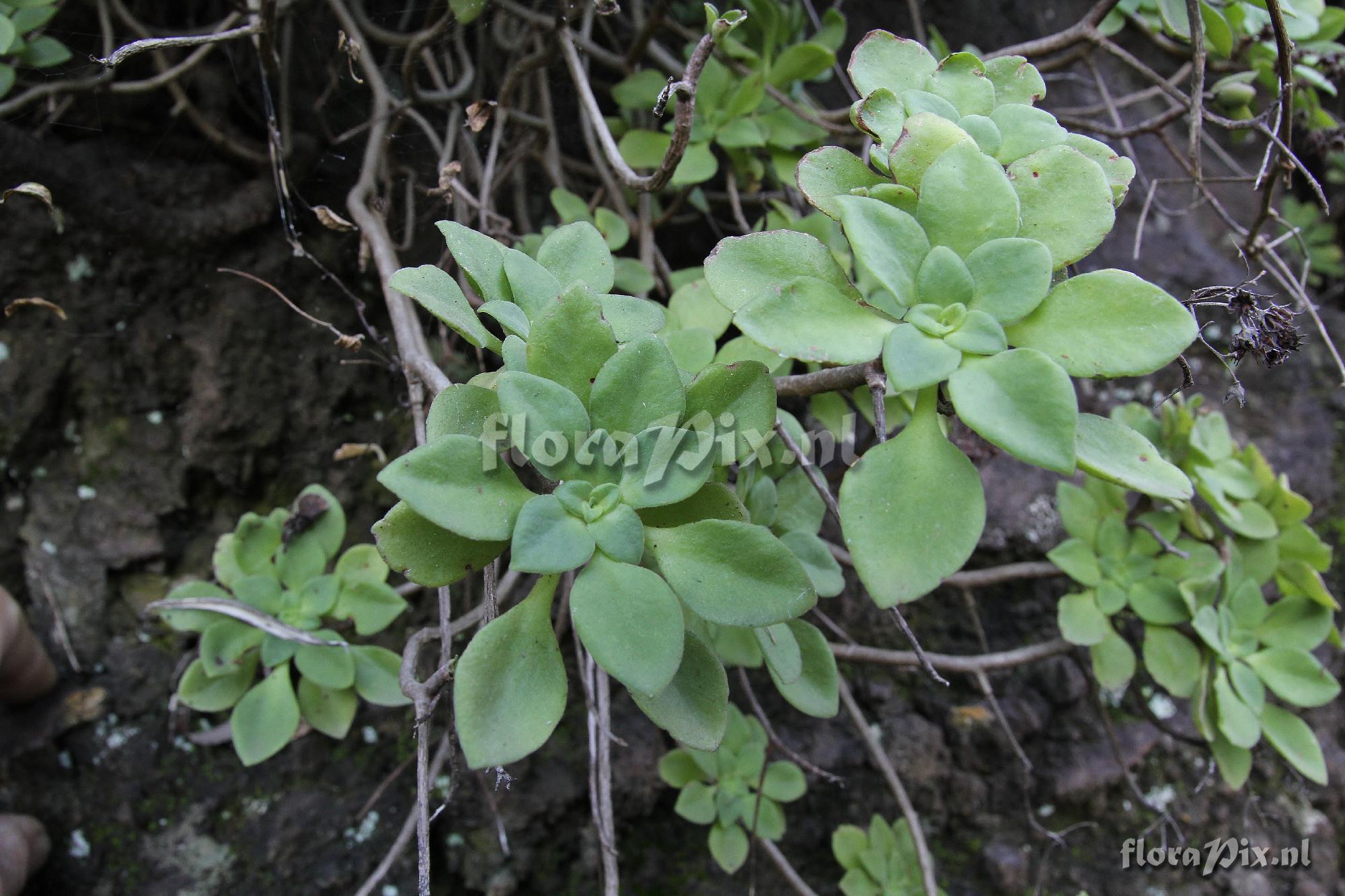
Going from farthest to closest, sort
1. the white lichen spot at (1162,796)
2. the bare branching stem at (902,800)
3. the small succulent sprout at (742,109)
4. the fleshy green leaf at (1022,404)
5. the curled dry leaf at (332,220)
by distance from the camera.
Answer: the white lichen spot at (1162,796), the small succulent sprout at (742,109), the bare branching stem at (902,800), the curled dry leaf at (332,220), the fleshy green leaf at (1022,404)

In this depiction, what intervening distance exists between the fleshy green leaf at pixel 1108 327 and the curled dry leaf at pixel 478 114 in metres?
0.72

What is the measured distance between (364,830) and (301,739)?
0.18 m

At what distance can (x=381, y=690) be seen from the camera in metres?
1.04

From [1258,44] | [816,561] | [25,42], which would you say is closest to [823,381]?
[816,561]

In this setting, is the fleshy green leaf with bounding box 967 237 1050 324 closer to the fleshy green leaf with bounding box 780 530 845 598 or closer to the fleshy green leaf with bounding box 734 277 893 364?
the fleshy green leaf with bounding box 734 277 893 364

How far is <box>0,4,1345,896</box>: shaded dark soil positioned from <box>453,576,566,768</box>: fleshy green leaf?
64 centimetres

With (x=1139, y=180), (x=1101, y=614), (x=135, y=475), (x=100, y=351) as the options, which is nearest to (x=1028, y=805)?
(x=1101, y=614)

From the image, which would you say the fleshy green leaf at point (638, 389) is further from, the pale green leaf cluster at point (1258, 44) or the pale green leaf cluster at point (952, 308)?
the pale green leaf cluster at point (1258, 44)

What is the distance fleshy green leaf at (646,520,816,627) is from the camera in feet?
2.02

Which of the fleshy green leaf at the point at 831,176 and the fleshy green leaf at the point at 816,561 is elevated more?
the fleshy green leaf at the point at 831,176

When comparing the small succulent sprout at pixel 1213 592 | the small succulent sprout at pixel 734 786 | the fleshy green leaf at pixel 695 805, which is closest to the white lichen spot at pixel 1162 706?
the small succulent sprout at pixel 1213 592

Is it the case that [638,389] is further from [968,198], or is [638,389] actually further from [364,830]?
[364,830]

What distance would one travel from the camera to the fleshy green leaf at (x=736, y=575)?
614mm

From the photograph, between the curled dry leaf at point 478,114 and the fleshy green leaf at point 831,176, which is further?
the curled dry leaf at point 478,114
